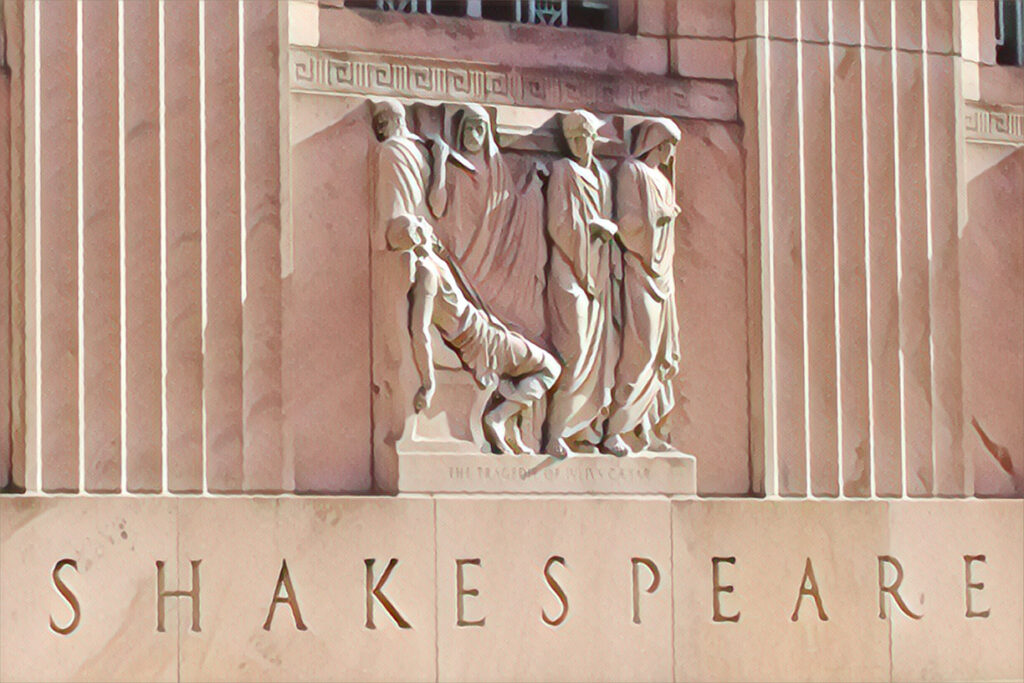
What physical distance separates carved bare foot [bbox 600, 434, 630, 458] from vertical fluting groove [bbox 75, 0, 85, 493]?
3569 mm

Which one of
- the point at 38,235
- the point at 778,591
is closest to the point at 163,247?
the point at 38,235

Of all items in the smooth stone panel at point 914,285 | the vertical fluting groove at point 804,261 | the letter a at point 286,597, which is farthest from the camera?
the smooth stone panel at point 914,285

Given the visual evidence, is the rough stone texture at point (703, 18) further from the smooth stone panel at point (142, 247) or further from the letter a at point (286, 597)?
the letter a at point (286, 597)

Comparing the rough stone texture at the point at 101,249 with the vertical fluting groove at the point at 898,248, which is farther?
the vertical fluting groove at the point at 898,248

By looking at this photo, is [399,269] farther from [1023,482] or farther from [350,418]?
[1023,482]

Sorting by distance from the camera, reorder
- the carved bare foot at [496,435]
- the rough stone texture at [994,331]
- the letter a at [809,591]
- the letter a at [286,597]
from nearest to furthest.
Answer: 1. the letter a at [286,597]
2. the carved bare foot at [496,435]
3. the letter a at [809,591]
4. the rough stone texture at [994,331]

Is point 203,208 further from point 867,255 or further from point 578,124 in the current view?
point 867,255

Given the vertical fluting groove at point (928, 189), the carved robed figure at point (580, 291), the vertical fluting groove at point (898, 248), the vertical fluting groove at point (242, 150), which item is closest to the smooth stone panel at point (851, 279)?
the vertical fluting groove at point (898, 248)

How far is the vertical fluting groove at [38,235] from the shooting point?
45.5ft

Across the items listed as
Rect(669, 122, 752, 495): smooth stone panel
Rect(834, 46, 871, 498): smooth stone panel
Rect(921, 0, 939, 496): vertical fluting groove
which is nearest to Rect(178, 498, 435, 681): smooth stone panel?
Rect(669, 122, 752, 495): smooth stone panel

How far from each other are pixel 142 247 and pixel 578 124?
3102 mm

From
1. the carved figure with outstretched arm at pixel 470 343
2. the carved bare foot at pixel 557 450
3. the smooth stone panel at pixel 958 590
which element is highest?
the carved figure with outstretched arm at pixel 470 343

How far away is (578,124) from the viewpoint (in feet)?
51.1

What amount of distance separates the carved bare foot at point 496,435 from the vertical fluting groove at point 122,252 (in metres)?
2.40
